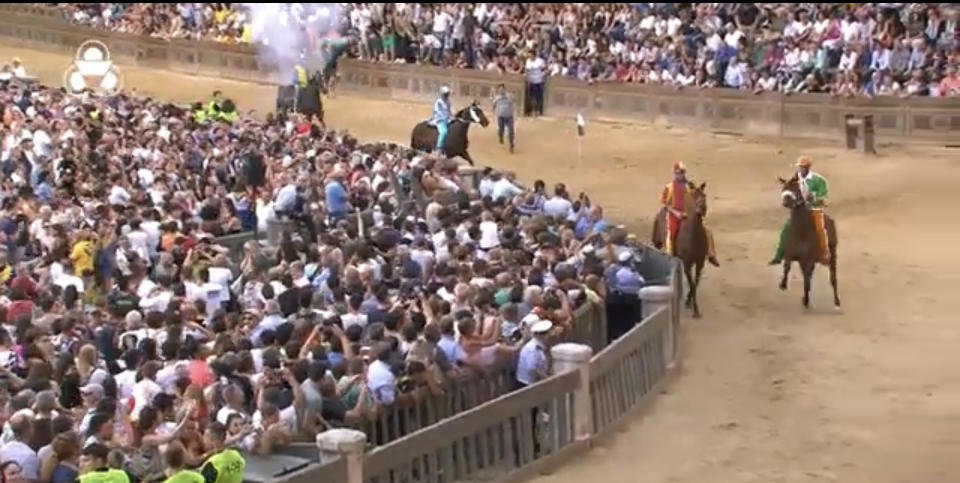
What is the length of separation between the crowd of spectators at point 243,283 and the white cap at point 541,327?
0.03 m

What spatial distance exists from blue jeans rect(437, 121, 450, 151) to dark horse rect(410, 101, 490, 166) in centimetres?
6

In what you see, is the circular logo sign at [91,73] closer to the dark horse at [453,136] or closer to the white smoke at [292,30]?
the dark horse at [453,136]

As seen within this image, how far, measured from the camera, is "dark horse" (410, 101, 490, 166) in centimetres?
3112

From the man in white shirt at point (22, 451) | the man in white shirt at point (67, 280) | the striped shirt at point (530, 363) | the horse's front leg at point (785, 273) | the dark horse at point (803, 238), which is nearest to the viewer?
the man in white shirt at point (22, 451)

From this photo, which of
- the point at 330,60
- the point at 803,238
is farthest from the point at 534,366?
the point at 330,60

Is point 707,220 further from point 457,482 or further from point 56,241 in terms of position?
point 457,482

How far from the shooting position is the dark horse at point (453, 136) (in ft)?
102

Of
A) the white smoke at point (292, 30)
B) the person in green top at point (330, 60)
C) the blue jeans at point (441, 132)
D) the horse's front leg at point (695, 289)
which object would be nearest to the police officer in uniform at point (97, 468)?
the horse's front leg at point (695, 289)

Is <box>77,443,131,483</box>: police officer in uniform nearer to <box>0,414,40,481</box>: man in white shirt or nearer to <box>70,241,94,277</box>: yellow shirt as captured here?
<box>0,414,40,481</box>: man in white shirt

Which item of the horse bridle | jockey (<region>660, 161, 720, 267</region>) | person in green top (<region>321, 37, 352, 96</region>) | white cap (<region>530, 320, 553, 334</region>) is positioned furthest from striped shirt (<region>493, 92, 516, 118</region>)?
white cap (<region>530, 320, 553, 334</region>)

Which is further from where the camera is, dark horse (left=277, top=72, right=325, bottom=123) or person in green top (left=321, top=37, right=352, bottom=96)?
person in green top (left=321, top=37, right=352, bottom=96)

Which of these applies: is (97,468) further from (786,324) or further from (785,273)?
(785,273)

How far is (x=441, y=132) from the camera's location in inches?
1235

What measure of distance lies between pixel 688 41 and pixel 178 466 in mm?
28241
